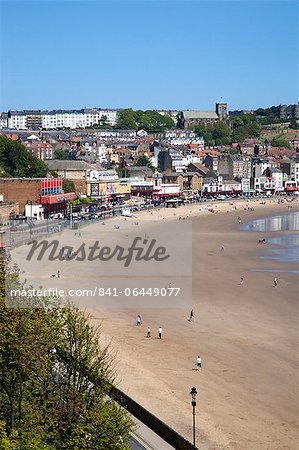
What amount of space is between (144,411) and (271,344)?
766 cm

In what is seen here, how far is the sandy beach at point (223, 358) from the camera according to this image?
1562 cm

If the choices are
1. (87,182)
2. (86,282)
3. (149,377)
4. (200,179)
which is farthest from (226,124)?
(149,377)

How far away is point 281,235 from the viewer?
50594mm

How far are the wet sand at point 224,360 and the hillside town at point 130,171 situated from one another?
24317 mm

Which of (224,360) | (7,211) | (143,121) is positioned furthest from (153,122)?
(224,360)

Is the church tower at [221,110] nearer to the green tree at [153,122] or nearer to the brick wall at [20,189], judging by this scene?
the green tree at [153,122]

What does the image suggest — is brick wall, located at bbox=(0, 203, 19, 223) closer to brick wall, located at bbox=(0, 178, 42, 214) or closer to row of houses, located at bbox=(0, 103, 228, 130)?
brick wall, located at bbox=(0, 178, 42, 214)

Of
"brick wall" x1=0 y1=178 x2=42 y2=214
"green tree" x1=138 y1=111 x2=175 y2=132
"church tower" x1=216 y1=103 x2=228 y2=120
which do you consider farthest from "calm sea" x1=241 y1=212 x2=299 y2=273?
"church tower" x1=216 y1=103 x2=228 y2=120

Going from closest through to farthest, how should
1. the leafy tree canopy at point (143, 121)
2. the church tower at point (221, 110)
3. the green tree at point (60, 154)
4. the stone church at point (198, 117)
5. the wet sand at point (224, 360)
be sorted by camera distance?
1. the wet sand at point (224, 360)
2. the green tree at point (60, 154)
3. the leafy tree canopy at point (143, 121)
4. the stone church at point (198, 117)
5. the church tower at point (221, 110)

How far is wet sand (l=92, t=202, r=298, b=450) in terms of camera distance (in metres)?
15.6

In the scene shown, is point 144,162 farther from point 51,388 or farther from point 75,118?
point 51,388

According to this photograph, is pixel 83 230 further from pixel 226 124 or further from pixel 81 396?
pixel 226 124

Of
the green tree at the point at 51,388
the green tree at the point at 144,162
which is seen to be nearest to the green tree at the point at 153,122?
the green tree at the point at 144,162

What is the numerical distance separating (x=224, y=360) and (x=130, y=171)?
210ft
